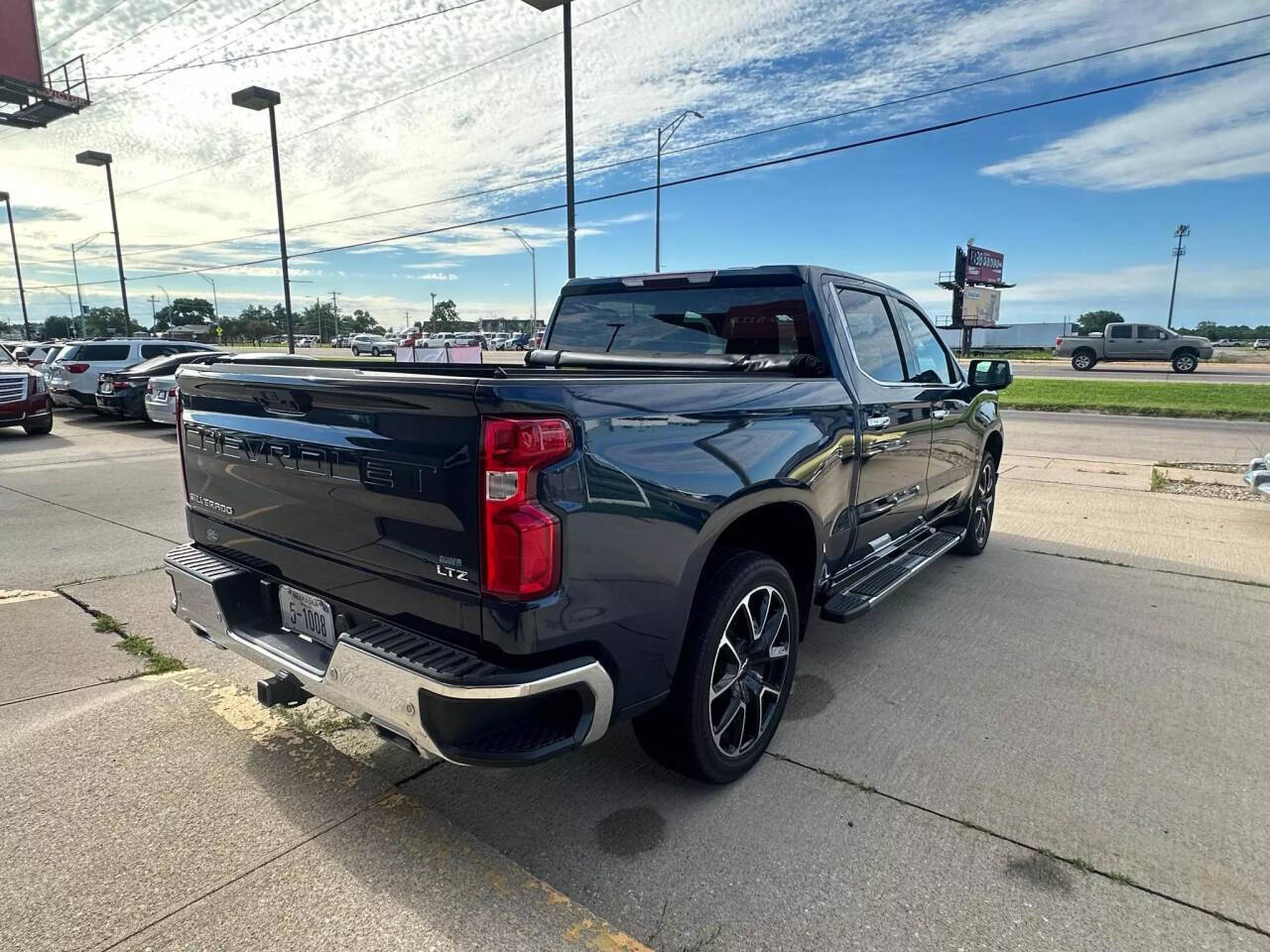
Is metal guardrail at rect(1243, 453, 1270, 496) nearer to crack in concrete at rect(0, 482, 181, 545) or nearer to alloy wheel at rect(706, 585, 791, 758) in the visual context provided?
alloy wheel at rect(706, 585, 791, 758)

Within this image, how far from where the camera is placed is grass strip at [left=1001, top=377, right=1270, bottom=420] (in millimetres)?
15422

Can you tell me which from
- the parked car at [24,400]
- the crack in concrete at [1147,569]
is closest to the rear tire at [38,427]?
the parked car at [24,400]

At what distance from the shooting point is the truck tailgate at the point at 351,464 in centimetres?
203

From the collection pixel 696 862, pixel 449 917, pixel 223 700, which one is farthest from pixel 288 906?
pixel 223 700

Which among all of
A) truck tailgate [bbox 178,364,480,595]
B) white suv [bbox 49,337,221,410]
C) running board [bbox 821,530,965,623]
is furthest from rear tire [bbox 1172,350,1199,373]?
truck tailgate [bbox 178,364,480,595]

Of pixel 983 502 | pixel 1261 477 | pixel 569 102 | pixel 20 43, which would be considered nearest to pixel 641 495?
pixel 983 502

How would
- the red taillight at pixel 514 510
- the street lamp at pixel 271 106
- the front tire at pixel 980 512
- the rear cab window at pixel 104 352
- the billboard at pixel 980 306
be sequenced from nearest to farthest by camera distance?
the red taillight at pixel 514 510, the front tire at pixel 980 512, the rear cab window at pixel 104 352, the street lamp at pixel 271 106, the billboard at pixel 980 306

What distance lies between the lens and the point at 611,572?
2.17m

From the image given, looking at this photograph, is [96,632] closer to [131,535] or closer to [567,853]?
[131,535]

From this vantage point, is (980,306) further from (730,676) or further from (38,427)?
(730,676)

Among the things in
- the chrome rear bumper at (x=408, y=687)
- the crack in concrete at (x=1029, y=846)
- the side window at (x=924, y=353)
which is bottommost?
the crack in concrete at (x=1029, y=846)

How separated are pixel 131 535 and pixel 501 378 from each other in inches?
225

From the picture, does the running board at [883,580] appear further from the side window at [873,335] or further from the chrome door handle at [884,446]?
the side window at [873,335]

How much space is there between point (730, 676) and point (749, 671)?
Result: 131mm
